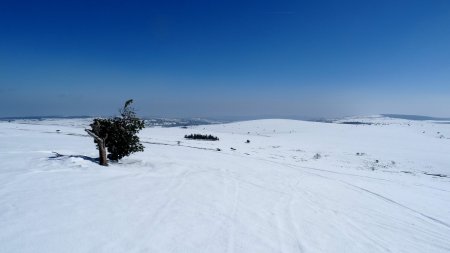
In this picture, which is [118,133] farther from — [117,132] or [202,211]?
[202,211]

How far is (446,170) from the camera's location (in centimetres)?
1866

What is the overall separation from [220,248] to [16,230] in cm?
370

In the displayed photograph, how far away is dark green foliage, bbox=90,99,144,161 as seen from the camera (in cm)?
1342

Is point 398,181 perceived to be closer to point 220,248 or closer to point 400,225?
point 400,225

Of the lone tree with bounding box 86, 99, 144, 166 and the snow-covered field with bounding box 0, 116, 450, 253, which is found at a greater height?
the lone tree with bounding box 86, 99, 144, 166

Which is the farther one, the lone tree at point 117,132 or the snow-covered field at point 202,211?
the lone tree at point 117,132

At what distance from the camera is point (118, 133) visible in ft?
44.9

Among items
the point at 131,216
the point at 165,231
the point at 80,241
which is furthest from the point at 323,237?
the point at 80,241

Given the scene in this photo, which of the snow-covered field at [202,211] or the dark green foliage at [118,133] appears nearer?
the snow-covered field at [202,211]

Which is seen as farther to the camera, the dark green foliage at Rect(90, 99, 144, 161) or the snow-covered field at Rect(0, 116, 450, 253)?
the dark green foliage at Rect(90, 99, 144, 161)

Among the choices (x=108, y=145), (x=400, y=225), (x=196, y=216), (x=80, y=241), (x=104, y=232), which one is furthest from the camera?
(x=108, y=145)

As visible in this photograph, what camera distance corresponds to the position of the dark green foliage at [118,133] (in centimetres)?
1342

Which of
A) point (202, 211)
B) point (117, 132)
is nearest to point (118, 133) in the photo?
point (117, 132)

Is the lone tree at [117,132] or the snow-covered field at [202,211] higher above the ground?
the lone tree at [117,132]
